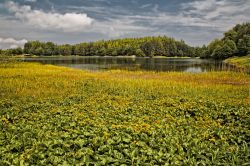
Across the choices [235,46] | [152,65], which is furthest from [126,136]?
[235,46]

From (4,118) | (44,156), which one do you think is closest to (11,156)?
(44,156)

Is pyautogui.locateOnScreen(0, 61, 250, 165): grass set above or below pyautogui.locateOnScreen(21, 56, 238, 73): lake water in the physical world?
below

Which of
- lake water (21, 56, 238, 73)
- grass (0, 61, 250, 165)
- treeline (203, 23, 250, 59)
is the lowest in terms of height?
grass (0, 61, 250, 165)

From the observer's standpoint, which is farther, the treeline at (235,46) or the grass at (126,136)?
the treeline at (235,46)

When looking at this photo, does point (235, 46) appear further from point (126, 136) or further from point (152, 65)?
point (126, 136)

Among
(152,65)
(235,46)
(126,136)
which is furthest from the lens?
(235,46)

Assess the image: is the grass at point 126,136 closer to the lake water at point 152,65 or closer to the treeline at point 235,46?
the lake water at point 152,65

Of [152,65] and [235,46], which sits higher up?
[235,46]

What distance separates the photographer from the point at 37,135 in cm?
1124

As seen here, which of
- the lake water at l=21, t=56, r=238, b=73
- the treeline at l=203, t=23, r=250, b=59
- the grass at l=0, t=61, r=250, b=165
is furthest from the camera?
the treeline at l=203, t=23, r=250, b=59

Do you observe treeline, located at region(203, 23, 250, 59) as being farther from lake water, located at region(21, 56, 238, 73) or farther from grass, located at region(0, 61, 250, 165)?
grass, located at region(0, 61, 250, 165)

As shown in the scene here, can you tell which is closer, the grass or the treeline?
the grass

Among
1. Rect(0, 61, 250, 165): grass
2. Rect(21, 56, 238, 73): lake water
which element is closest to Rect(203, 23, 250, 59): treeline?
Rect(21, 56, 238, 73): lake water

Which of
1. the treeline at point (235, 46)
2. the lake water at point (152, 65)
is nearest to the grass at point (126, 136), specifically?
the lake water at point (152, 65)
